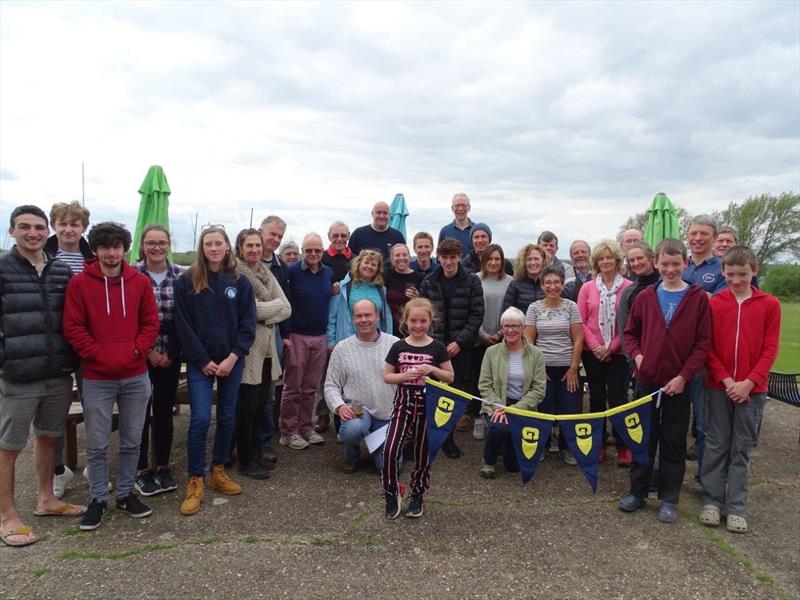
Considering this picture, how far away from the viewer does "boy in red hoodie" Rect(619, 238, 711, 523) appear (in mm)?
3936

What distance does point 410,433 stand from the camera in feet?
13.3

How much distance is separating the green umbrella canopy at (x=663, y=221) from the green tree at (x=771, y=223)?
131 feet

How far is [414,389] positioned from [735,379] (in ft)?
8.15

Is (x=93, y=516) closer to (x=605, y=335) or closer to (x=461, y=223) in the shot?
(x=605, y=335)

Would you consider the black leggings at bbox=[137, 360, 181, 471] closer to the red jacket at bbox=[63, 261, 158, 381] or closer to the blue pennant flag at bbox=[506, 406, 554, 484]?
the red jacket at bbox=[63, 261, 158, 381]

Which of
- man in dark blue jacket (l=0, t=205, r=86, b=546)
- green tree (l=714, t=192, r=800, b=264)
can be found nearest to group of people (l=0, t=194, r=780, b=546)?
man in dark blue jacket (l=0, t=205, r=86, b=546)

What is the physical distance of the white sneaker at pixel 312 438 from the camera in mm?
5539

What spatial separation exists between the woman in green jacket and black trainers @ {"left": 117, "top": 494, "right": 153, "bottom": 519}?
286cm

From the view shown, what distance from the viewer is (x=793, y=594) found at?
10.2 ft

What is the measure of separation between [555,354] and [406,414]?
72.5 inches

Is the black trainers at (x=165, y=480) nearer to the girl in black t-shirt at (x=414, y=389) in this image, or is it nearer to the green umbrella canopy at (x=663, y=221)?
the girl in black t-shirt at (x=414, y=389)

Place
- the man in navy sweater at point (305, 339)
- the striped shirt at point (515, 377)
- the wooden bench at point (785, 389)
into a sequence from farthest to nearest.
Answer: the wooden bench at point (785, 389), the man in navy sweater at point (305, 339), the striped shirt at point (515, 377)

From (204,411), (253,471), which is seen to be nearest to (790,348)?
(253,471)

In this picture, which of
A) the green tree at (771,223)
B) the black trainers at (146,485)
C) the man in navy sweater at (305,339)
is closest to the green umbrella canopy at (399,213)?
the man in navy sweater at (305,339)
